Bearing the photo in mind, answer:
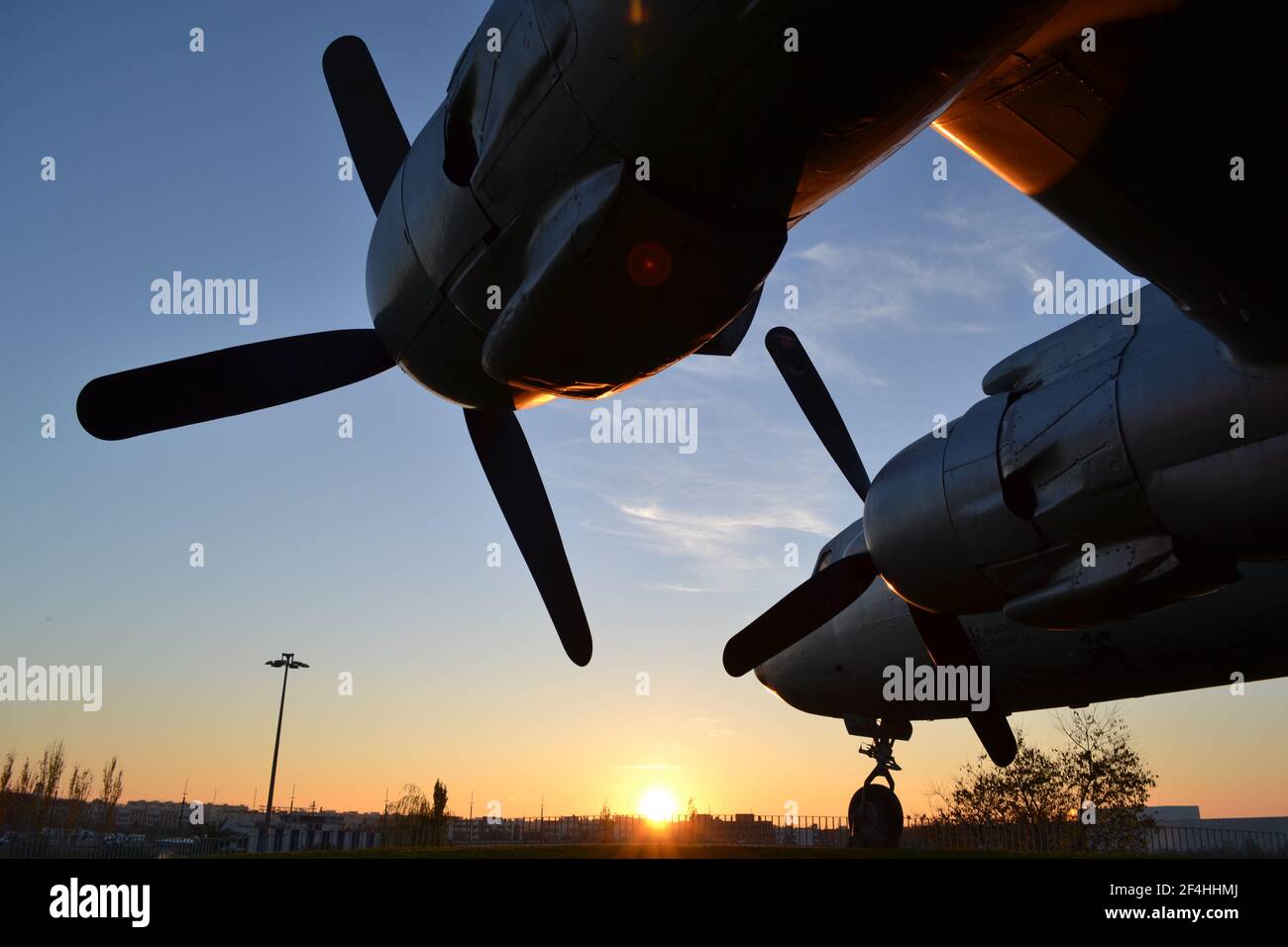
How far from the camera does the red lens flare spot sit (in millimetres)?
3295

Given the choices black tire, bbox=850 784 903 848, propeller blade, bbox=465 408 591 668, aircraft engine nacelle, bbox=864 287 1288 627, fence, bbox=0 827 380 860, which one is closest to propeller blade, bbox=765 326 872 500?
aircraft engine nacelle, bbox=864 287 1288 627

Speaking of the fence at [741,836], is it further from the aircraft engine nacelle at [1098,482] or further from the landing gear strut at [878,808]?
the aircraft engine nacelle at [1098,482]

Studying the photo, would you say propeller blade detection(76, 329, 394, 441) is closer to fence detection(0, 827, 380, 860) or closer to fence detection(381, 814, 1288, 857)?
fence detection(0, 827, 380, 860)

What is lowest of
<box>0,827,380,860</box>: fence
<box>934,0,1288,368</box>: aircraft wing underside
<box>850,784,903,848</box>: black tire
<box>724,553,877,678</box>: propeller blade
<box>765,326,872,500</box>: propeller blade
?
<box>0,827,380,860</box>: fence

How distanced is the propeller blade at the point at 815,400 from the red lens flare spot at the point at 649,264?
7295 mm

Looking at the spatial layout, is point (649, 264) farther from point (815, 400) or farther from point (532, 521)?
point (815, 400)

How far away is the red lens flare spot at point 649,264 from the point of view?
3.29 m

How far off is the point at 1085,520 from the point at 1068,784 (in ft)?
113

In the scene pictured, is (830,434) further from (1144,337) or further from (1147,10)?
(1147,10)

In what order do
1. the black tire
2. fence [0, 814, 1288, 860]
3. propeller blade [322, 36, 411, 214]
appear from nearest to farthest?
1. propeller blade [322, 36, 411, 214]
2. the black tire
3. fence [0, 814, 1288, 860]

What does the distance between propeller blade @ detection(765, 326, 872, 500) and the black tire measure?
7.13 m

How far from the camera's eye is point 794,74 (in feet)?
8.77

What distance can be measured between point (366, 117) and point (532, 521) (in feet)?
11.9
